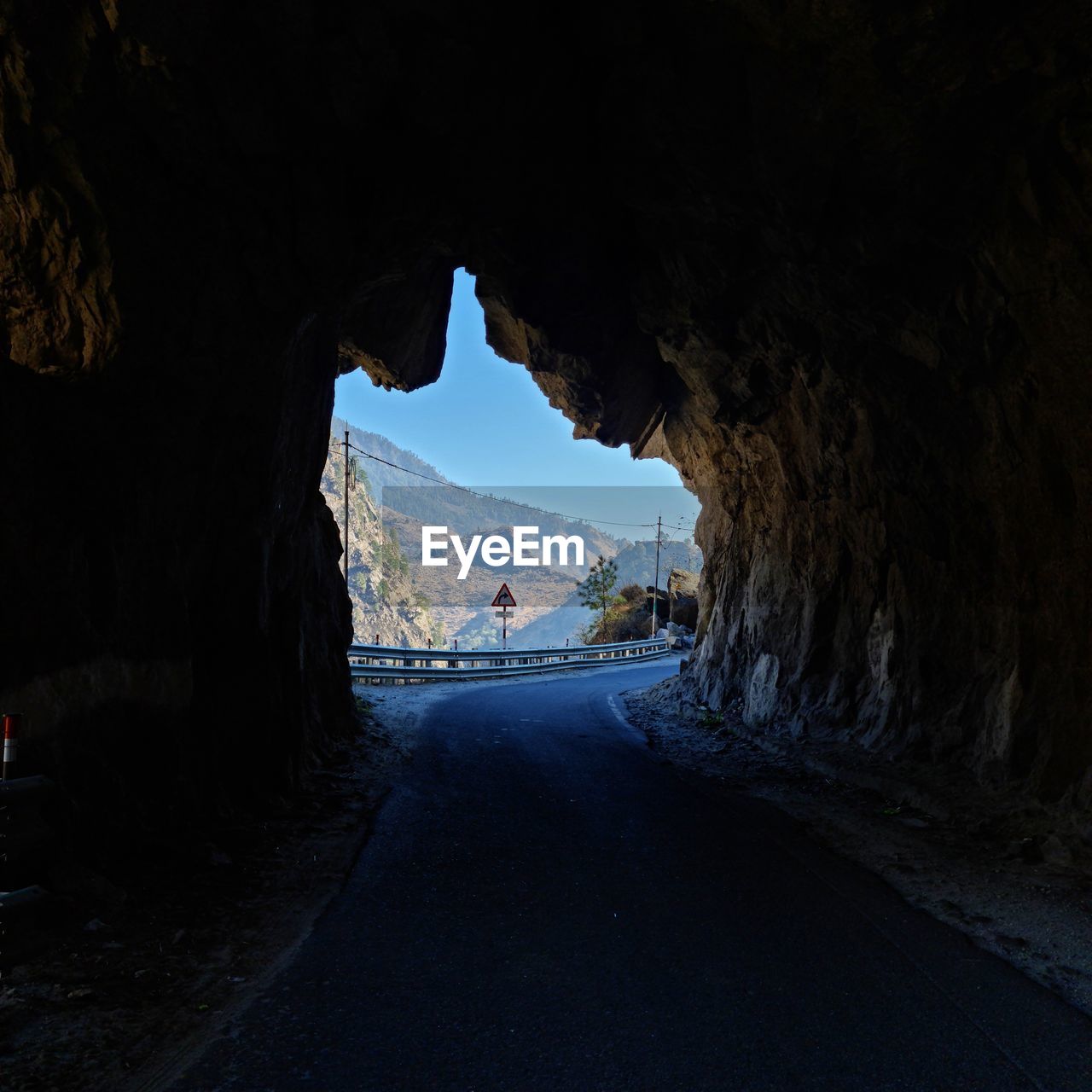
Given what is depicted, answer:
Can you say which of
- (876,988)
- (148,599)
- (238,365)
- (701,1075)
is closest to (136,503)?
(148,599)

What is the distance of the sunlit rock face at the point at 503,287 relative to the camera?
5.39 m

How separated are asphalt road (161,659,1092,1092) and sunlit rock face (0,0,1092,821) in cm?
246

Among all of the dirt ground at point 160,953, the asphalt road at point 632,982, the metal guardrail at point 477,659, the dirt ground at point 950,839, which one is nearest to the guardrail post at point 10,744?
the dirt ground at point 160,953

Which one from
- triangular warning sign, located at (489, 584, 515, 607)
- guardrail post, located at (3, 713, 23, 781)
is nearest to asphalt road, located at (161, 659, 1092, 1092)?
guardrail post, located at (3, 713, 23, 781)

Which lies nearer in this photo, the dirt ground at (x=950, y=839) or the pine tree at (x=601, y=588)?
the dirt ground at (x=950, y=839)

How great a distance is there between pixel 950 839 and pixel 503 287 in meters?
9.82

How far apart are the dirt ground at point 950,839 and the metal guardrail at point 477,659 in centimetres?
1060

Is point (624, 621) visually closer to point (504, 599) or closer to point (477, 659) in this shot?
point (504, 599)

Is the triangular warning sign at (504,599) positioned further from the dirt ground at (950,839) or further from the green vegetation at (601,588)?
the green vegetation at (601,588)

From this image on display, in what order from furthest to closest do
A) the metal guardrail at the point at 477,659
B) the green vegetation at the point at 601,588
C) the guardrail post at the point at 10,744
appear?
the green vegetation at the point at 601,588 → the metal guardrail at the point at 477,659 → the guardrail post at the point at 10,744

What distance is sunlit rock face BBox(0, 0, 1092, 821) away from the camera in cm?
539

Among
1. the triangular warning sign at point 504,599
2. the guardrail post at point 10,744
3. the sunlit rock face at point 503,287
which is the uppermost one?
the sunlit rock face at point 503,287

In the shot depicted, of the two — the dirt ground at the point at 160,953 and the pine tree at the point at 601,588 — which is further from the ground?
the pine tree at the point at 601,588

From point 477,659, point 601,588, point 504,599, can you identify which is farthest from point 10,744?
point 601,588
